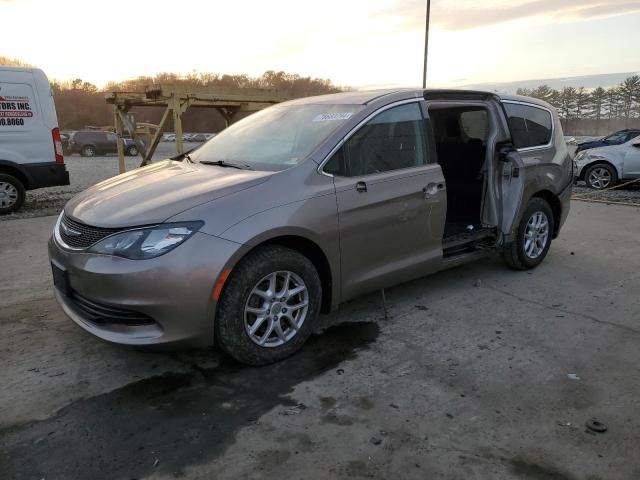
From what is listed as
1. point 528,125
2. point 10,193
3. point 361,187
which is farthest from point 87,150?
point 361,187

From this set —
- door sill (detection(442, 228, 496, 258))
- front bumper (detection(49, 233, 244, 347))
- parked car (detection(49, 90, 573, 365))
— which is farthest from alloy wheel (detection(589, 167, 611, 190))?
front bumper (detection(49, 233, 244, 347))

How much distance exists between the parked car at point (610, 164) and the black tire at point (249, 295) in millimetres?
11459

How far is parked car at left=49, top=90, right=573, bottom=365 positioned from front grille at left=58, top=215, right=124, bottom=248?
0.01 m

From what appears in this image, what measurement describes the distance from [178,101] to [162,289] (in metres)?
9.14

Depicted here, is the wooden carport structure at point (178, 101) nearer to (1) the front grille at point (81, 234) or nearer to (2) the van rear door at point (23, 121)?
(2) the van rear door at point (23, 121)

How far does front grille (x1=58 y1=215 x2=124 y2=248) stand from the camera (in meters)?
2.97

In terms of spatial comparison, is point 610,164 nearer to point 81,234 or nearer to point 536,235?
point 536,235

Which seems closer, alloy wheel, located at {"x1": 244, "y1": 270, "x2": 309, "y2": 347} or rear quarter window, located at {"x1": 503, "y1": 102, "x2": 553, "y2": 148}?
alloy wheel, located at {"x1": 244, "y1": 270, "x2": 309, "y2": 347}

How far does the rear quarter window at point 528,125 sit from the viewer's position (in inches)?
196

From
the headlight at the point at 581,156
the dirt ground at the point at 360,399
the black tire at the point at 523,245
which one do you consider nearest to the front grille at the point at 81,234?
the dirt ground at the point at 360,399

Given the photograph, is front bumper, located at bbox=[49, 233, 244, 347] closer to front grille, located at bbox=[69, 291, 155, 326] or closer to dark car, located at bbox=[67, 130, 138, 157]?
front grille, located at bbox=[69, 291, 155, 326]

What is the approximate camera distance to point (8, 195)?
902cm

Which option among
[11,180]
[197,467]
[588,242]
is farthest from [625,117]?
[197,467]

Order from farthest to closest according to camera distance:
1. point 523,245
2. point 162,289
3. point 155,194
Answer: point 523,245, point 155,194, point 162,289
